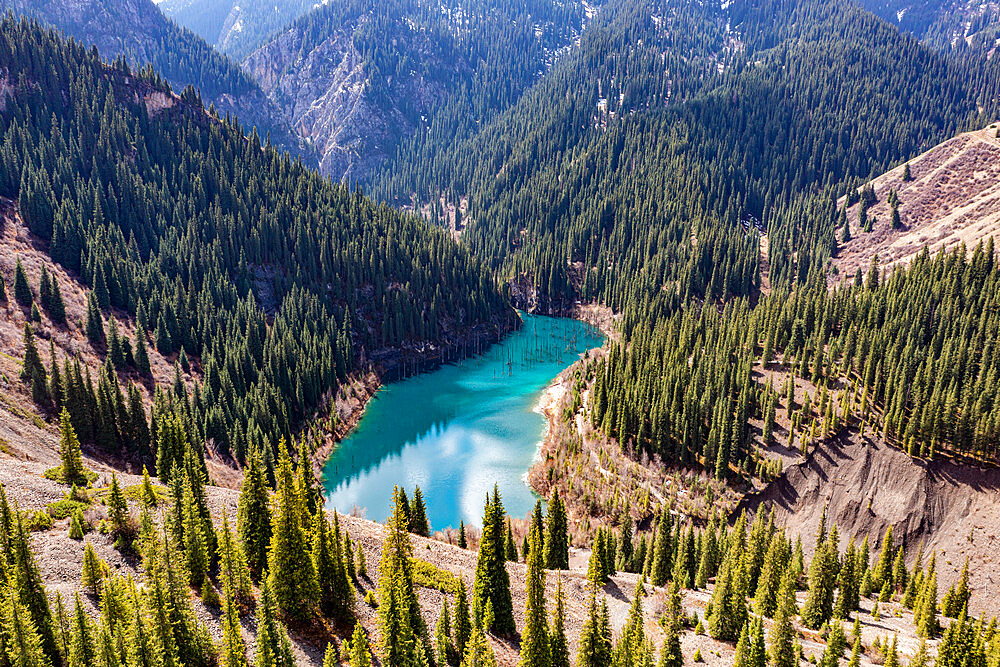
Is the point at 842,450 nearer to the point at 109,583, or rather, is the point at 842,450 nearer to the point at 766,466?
the point at 766,466

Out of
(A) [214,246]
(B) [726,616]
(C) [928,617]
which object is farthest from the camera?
(A) [214,246]

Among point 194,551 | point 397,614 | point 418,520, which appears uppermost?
point 194,551

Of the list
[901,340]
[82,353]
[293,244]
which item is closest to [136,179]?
[293,244]

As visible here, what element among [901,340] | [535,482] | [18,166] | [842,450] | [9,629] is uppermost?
[18,166]

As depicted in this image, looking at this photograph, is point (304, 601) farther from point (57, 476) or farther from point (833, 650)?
point (833, 650)

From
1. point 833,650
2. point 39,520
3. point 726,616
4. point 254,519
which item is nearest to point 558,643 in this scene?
point 726,616

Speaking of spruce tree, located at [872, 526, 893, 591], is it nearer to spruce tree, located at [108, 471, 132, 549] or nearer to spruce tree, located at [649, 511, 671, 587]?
spruce tree, located at [649, 511, 671, 587]
